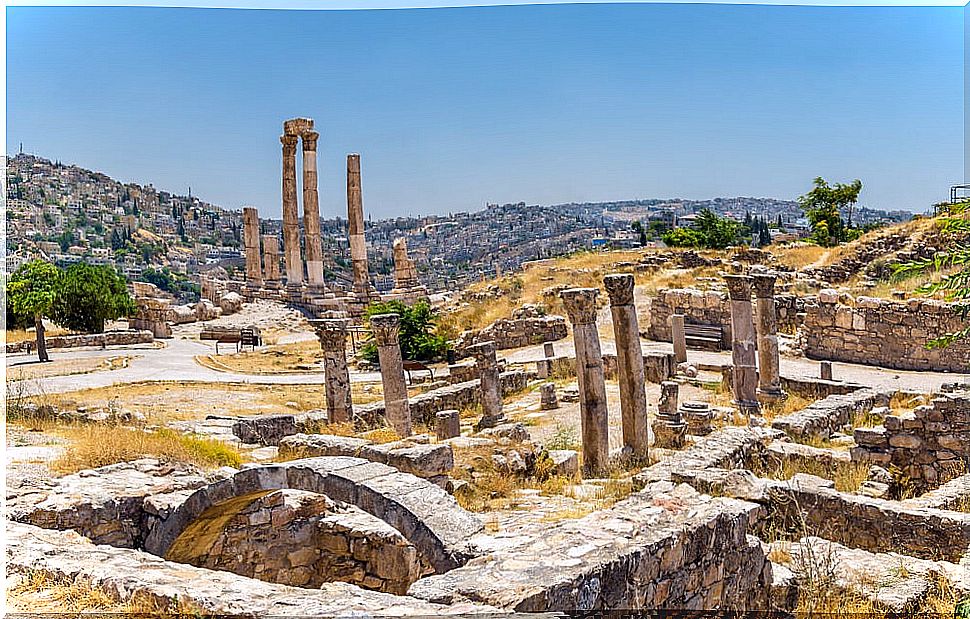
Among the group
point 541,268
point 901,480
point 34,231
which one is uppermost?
point 34,231

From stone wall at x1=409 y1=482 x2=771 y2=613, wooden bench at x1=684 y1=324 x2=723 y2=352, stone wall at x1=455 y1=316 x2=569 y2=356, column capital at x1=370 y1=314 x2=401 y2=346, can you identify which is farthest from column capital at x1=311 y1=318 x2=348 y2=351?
stone wall at x1=455 y1=316 x2=569 y2=356

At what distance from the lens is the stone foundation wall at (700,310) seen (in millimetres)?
22250

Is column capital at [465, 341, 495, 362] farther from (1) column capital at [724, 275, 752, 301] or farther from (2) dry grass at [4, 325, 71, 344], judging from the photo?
(2) dry grass at [4, 325, 71, 344]

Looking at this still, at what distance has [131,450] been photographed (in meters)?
7.29

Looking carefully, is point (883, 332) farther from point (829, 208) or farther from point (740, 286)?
point (829, 208)

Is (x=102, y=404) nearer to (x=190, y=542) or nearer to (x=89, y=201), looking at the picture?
(x=190, y=542)

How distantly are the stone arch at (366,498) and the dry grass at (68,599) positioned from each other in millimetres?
1498

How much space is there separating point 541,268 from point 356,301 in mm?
8571

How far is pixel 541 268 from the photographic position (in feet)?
118

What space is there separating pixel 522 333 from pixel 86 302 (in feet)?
49.8

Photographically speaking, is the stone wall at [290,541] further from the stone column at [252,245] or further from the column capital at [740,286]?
the stone column at [252,245]

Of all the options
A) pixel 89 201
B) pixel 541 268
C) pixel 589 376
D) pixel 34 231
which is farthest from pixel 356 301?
pixel 89 201

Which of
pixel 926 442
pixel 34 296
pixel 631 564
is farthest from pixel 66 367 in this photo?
pixel 631 564

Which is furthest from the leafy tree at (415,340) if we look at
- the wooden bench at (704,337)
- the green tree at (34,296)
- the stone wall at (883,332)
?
the stone wall at (883,332)
